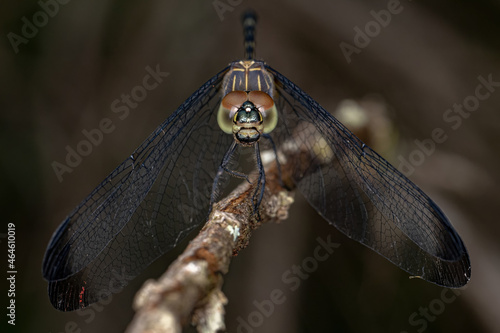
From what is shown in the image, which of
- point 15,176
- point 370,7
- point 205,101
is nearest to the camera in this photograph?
point 205,101

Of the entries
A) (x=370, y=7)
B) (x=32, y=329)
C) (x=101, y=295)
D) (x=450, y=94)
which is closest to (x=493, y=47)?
(x=450, y=94)

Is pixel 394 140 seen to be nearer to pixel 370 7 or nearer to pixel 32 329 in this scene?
pixel 370 7
